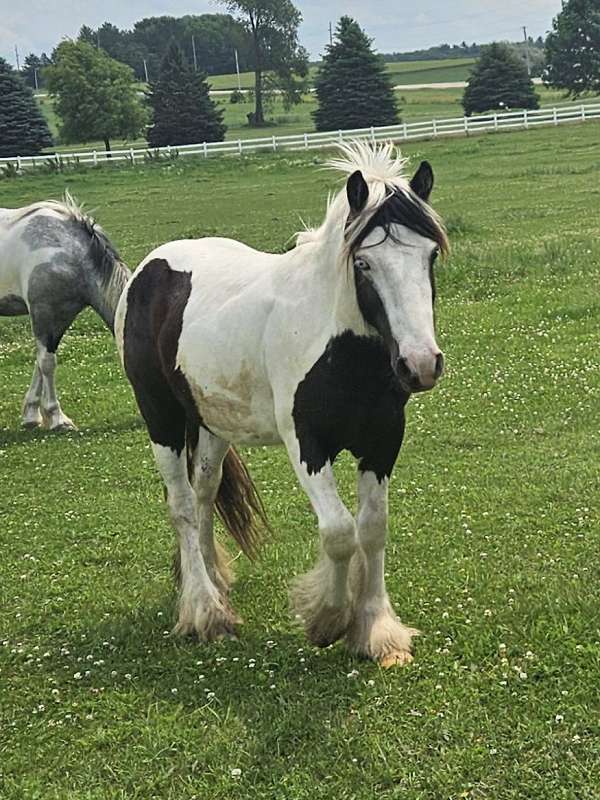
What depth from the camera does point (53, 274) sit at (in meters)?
10.9

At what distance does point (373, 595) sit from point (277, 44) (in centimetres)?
8661

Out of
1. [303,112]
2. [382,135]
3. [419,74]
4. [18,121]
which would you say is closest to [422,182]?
[382,135]

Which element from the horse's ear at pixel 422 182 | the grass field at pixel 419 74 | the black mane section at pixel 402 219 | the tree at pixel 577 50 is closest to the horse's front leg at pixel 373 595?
the black mane section at pixel 402 219

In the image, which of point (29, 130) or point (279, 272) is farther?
point (29, 130)

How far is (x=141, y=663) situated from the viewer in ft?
17.4

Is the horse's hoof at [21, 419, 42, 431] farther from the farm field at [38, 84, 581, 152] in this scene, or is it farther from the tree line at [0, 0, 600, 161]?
the farm field at [38, 84, 581, 152]

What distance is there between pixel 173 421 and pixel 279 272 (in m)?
1.33

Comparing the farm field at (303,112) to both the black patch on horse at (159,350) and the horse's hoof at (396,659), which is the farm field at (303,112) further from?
the horse's hoof at (396,659)

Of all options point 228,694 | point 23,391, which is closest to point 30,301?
point 23,391

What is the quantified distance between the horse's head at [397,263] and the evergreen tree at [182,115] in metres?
61.4

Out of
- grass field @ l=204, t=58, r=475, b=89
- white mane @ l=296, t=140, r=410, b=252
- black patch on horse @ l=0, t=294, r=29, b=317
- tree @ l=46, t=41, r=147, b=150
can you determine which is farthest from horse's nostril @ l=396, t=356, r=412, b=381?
grass field @ l=204, t=58, r=475, b=89

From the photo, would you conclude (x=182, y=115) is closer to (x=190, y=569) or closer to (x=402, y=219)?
(x=190, y=569)

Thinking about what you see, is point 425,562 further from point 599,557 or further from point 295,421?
point 295,421

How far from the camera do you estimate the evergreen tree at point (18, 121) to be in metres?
57.2
